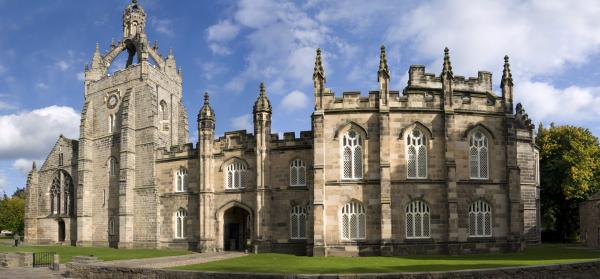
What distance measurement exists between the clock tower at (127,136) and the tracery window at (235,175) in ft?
25.6

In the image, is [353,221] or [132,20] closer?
[353,221]

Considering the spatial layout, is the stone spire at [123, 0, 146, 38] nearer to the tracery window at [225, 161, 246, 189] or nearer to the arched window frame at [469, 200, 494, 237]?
the tracery window at [225, 161, 246, 189]

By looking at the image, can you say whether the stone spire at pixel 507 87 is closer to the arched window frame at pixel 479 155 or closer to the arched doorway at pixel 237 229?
the arched window frame at pixel 479 155

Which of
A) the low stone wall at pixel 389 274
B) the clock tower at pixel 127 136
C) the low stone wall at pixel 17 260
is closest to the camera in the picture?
the low stone wall at pixel 389 274

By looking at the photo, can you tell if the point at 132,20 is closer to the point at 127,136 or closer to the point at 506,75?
the point at 127,136

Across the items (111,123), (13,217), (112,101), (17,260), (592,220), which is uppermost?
(112,101)

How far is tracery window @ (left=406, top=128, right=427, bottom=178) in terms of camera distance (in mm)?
31469

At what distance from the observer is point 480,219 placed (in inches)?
1249

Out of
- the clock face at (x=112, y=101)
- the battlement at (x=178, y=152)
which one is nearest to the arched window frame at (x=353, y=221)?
the battlement at (x=178, y=152)

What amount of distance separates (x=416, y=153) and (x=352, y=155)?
3.99 metres

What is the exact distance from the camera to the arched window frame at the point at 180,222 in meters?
39.1

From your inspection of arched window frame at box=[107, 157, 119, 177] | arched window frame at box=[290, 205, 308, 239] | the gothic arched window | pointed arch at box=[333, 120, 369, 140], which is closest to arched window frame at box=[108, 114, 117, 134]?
arched window frame at box=[107, 157, 119, 177]

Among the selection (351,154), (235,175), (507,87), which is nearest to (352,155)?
(351,154)

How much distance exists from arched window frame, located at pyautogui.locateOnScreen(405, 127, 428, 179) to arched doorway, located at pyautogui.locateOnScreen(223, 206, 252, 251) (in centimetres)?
1320
